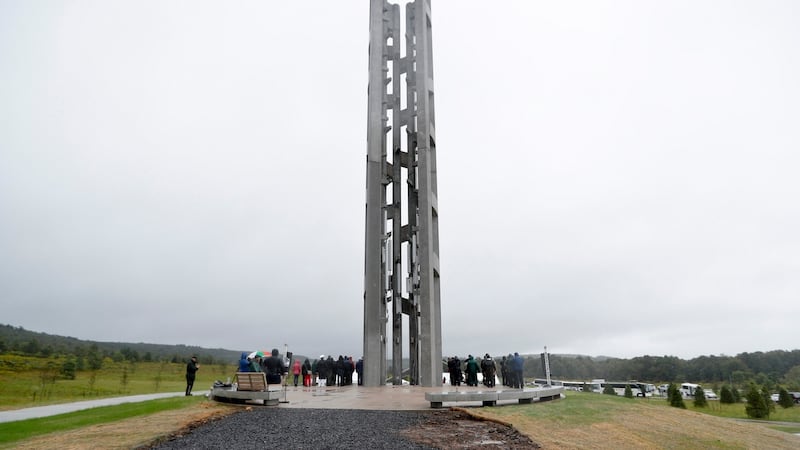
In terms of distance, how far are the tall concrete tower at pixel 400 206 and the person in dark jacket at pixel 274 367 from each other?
10.9ft

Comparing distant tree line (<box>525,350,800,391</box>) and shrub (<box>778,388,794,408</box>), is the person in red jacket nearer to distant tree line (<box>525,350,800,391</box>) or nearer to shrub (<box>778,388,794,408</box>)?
shrub (<box>778,388,794,408</box>)

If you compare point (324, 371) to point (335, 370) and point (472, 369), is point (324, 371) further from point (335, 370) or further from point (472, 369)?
point (472, 369)

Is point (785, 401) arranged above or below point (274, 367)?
below

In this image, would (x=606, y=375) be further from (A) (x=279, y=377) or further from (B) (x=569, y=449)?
(B) (x=569, y=449)

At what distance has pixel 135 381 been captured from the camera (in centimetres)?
3170

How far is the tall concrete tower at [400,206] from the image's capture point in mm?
19266

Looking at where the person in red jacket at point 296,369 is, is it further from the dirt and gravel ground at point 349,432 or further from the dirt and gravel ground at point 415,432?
the dirt and gravel ground at point 349,432

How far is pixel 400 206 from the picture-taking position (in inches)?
890

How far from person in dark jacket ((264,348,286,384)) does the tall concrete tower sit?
10.9 feet

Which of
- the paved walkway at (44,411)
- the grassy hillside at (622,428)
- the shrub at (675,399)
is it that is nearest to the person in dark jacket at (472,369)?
the grassy hillside at (622,428)

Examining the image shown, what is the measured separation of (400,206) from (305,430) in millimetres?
14920

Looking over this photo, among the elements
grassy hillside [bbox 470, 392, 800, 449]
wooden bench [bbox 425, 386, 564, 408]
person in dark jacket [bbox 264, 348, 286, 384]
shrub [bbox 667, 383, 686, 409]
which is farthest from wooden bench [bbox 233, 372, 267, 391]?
shrub [bbox 667, 383, 686, 409]

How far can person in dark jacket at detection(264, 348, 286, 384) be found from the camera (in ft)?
57.1

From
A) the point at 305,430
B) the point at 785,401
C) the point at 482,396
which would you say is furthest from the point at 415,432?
the point at 785,401
